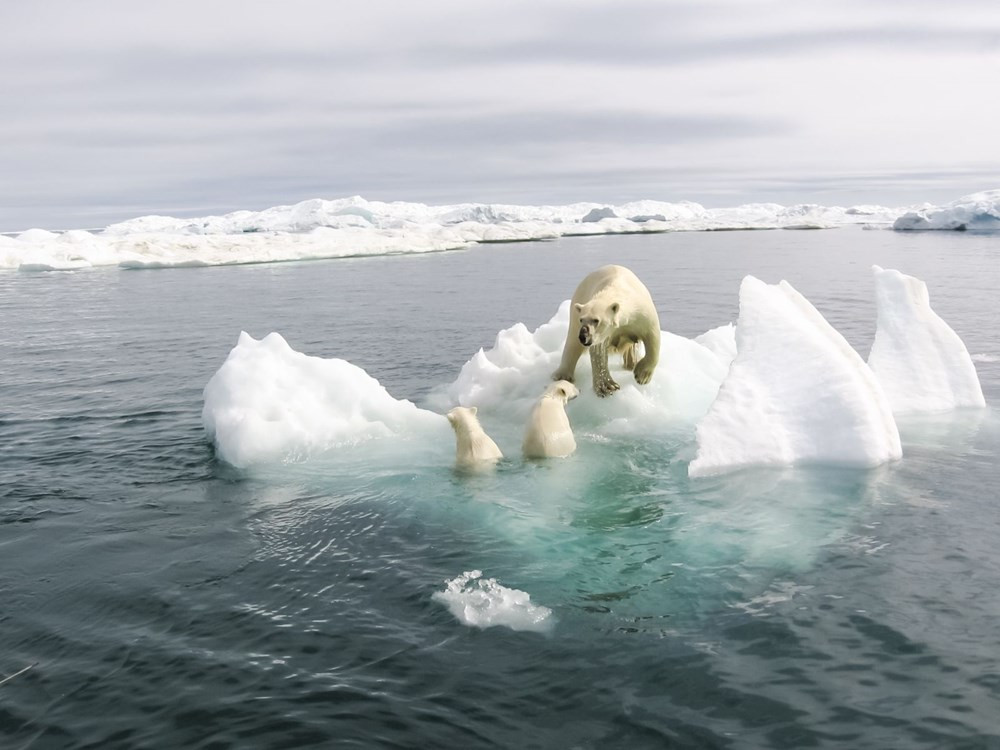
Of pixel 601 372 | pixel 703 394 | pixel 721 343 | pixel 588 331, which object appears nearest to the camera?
pixel 588 331

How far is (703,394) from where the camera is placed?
13.1 m

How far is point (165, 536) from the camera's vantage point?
8234 millimetres

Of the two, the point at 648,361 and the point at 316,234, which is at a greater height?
the point at 316,234

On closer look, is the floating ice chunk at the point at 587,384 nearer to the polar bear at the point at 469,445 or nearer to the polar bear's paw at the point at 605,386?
the polar bear's paw at the point at 605,386

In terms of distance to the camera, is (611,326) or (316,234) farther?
(316,234)

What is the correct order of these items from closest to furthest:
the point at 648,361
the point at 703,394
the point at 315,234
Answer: the point at 648,361
the point at 703,394
the point at 315,234

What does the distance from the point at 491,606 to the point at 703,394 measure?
25.4 feet

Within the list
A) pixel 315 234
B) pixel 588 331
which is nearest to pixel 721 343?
pixel 588 331

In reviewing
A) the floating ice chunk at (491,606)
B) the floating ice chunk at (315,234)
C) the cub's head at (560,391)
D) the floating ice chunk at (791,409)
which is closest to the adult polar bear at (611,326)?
the cub's head at (560,391)

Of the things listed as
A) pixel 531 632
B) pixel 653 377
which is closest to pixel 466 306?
pixel 653 377

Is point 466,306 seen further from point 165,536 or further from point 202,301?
point 165,536

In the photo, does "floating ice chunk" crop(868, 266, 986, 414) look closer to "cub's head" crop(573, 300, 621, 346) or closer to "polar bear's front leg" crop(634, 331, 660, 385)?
"polar bear's front leg" crop(634, 331, 660, 385)

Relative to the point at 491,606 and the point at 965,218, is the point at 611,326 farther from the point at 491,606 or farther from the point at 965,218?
the point at 965,218

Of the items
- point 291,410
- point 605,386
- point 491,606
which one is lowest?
point 491,606
